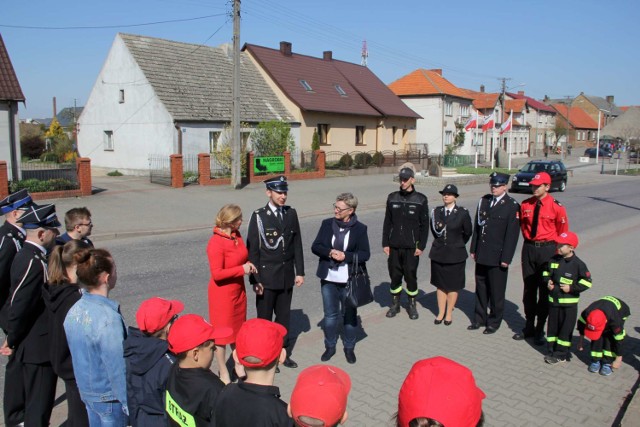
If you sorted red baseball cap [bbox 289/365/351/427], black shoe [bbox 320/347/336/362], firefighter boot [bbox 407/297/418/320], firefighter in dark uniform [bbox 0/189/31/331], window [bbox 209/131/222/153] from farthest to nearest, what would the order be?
window [bbox 209/131/222/153]
firefighter boot [bbox 407/297/418/320]
black shoe [bbox 320/347/336/362]
firefighter in dark uniform [bbox 0/189/31/331]
red baseball cap [bbox 289/365/351/427]

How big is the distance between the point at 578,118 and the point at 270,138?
81.0 m

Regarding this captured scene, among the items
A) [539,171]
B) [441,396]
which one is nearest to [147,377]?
[441,396]

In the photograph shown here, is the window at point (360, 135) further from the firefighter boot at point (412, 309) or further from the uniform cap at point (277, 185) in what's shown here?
the uniform cap at point (277, 185)

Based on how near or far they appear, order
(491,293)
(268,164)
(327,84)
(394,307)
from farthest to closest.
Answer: (327,84) < (268,164) < (394,307) < (491,293)

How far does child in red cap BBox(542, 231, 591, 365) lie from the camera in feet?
18.0

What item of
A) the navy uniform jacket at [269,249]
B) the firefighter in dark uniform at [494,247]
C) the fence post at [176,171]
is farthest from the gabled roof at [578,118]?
the navy uniform jacket at [269,249]

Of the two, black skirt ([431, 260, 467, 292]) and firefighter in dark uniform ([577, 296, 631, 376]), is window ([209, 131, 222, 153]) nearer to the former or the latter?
black skirt ([431, 260, 467, 292])

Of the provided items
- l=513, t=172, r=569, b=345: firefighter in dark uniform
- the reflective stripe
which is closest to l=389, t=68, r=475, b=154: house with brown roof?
l=513, t=172, r=569, b=345: firefighter in dark uniform

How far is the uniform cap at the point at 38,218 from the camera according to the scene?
401 centimetres

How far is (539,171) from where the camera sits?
2605 centimetres

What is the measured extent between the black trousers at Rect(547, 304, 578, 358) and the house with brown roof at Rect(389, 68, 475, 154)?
45.8 meters

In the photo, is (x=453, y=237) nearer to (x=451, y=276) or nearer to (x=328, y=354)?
(x=451, y=276)

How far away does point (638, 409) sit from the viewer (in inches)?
176

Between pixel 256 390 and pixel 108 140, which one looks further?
pixel 108 140
